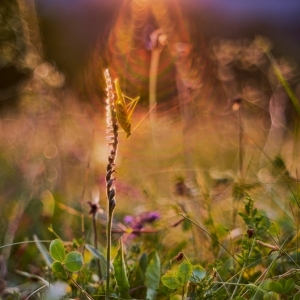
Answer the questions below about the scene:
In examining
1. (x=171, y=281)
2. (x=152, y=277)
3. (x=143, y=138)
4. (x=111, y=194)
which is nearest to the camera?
(x=111, y=194)

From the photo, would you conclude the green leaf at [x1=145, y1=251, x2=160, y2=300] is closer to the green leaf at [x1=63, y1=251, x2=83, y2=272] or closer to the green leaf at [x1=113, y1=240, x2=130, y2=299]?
the green leaf at [x1=113, y1=240, x2=130, y2=299]

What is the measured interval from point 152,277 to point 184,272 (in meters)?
0.23

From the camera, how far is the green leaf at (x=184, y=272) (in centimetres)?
81

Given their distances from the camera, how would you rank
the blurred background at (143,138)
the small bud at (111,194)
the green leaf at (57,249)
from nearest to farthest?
the small bud at (111,194) → the green leaf at (57,249) → the blurred background at (143,138)

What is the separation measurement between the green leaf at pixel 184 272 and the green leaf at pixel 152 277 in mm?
182

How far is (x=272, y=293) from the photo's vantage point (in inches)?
32.2

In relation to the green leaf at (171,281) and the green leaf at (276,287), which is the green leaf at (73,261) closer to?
the green leaf at (171,281)

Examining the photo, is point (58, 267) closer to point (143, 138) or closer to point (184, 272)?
point (184, 272)

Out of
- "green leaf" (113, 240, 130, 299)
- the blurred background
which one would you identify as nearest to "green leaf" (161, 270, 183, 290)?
"green leaf" (113, 240, 130, 299)

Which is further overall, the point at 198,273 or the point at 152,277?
the point at 152,277

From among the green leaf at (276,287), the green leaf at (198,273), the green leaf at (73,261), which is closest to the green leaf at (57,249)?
the green leaf at (73,261)

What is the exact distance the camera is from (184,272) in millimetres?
812

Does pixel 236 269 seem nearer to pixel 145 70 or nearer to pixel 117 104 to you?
pixel 117 104

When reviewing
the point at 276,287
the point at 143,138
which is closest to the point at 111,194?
the point at 276,287
